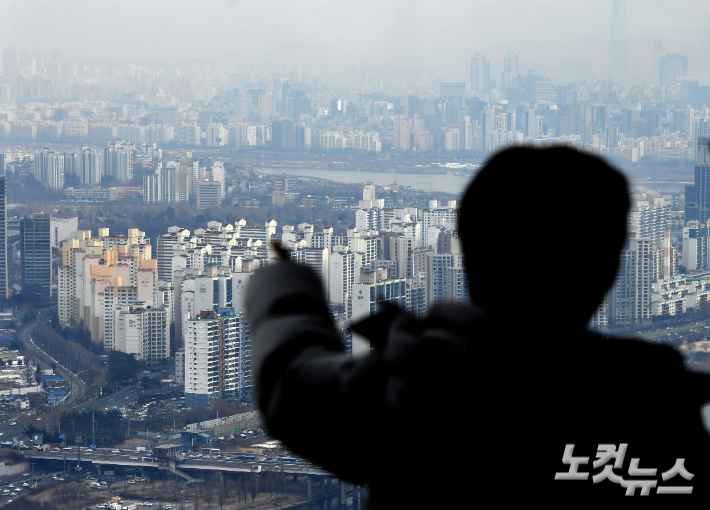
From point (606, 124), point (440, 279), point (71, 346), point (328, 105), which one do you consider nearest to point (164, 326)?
point (71, 346)

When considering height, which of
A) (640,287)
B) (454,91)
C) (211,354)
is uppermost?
(454,91)

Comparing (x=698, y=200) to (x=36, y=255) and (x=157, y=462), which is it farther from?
(x=36, y=255)

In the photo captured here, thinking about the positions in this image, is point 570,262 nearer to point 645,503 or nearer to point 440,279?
point 645,503

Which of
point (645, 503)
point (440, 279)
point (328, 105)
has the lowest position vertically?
point (440, 279)

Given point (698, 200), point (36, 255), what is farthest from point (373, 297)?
point (36, 255)

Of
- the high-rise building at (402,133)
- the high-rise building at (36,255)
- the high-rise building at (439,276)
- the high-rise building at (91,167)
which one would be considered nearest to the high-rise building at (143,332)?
the high-rise building at (36,255)

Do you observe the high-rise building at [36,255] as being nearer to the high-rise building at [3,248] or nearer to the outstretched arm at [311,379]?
the high-rise building at [3,248]
